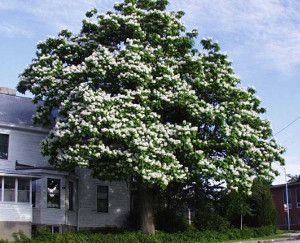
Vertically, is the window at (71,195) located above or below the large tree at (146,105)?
below

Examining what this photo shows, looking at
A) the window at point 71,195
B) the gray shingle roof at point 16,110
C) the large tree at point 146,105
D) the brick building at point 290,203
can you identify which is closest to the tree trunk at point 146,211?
the large tree at point 146,105

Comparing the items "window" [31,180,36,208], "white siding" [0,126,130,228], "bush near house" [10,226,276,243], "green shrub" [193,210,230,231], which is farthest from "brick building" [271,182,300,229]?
"window" [31,180,36,208]

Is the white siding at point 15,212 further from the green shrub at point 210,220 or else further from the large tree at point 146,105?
the green shrub at point 210,220

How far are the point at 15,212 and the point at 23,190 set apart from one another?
1.40 metres

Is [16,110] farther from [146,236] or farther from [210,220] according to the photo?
[210,220]

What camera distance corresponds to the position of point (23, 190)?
32906 millimetres

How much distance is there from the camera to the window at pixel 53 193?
1407 inches

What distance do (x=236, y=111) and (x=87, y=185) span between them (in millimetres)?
12402

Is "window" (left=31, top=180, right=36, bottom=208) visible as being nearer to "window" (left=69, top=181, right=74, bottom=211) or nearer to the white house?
the white house

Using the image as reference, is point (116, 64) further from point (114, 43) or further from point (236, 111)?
point (236, 111)

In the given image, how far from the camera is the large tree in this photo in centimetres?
2942

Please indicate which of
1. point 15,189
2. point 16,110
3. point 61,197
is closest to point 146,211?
point 61,197

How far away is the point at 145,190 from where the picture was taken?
33.6 meters

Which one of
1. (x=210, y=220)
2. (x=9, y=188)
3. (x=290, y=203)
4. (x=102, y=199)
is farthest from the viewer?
(x=290, y=203)
